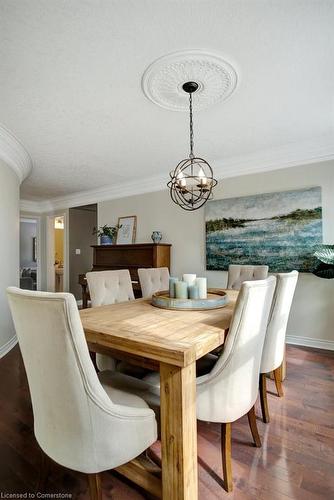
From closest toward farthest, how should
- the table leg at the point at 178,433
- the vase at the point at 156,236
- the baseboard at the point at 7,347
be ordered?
the table leg at the point at 178,433 < the baseboard at the point at 7,347 < the vase at the point at 156,236

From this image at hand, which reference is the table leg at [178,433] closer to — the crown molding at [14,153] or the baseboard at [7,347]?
the baseboard at [7,347]

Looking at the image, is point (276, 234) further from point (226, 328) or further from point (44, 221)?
point (44, 221)

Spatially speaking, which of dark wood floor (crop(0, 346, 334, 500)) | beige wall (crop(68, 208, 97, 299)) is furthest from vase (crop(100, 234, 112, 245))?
dark wood floor (crop(0, 346, 334, 500))

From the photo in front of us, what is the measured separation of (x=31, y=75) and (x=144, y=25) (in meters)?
0.93

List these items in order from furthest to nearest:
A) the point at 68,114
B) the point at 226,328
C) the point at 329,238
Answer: the point at 329,238
the point at 68,114
the point at 226,328

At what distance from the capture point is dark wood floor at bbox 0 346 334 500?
130 centimetres

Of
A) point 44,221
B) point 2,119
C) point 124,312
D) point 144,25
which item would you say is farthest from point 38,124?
point 44,221

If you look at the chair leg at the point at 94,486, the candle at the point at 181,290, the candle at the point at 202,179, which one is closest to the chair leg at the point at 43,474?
the chair leg at the point at 94,486

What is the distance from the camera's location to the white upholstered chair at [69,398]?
2.94ft

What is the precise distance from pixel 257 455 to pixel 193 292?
1.03 metres

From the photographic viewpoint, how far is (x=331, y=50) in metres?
1.75

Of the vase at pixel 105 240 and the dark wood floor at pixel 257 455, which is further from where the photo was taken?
the vase at pixel 105 240

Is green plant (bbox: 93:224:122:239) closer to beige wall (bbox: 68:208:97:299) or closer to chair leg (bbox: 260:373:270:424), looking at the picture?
beige wall (bbox: 68:208:97:299)

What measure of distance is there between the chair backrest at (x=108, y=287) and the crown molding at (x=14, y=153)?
6.04ft
